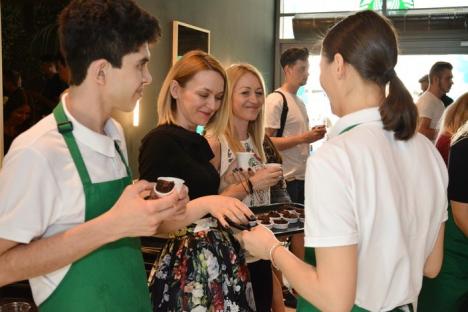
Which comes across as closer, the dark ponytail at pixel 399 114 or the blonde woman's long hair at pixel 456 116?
the dark ponytail at pixel 399 114

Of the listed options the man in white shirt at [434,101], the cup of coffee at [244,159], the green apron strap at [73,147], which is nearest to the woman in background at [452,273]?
the cup of coffee at [244,159]

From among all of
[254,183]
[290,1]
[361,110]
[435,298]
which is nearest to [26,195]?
[361,110]

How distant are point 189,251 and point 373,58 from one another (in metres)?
1.07

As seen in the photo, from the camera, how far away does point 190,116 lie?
2.29 metres

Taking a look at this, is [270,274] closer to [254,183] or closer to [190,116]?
[254,183]

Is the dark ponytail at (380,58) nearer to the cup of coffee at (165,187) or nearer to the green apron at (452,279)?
the cup of coffee at (165,187)

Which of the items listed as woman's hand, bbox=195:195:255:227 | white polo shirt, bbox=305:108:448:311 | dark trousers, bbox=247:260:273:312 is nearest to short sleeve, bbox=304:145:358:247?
white polo shirt, bbox=305:108:448:311

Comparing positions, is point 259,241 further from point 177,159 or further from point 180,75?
point 180,75

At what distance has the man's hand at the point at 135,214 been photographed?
1195 mm

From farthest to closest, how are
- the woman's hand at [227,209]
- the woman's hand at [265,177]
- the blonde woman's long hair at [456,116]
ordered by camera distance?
1. the blonde woman's long hair at [456,116]
2. the woman's hand at [265,177]
3. the woman's hand at [227,209]

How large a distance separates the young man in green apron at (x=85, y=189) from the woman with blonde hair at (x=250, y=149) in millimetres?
1038

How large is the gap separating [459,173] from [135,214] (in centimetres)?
144

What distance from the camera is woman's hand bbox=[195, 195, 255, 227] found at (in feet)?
5.65

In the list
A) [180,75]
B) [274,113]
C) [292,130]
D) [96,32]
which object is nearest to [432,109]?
[292,130]
